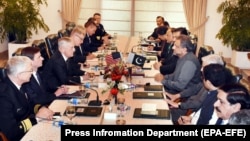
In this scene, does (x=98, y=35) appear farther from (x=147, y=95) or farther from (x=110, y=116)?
(x=110, y=116)

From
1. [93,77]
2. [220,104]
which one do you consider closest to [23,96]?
[93,77]

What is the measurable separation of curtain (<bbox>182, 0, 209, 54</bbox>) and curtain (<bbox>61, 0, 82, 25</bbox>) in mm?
2770

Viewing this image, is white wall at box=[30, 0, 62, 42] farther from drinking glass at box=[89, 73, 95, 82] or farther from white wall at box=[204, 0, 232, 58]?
drinking glass at box=[89, 73, 95, 82]

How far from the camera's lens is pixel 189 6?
397 inches

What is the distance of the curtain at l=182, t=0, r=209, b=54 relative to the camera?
33.0 ft

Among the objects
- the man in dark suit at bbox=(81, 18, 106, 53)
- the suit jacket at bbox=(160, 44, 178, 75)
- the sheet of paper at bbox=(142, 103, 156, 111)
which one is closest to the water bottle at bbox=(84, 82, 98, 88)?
the sheet of paper at bbox=(142, 103, 156, 111)

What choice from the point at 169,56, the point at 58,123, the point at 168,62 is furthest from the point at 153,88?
the point at 169,56

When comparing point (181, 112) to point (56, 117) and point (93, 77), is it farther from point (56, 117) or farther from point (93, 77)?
point (56, 117)

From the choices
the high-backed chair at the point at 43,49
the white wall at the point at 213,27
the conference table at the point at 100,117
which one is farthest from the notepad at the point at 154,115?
the white wall at the point at 213,27

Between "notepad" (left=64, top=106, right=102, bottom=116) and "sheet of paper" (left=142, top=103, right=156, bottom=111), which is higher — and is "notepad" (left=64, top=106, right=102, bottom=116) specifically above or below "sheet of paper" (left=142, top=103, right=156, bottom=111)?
below

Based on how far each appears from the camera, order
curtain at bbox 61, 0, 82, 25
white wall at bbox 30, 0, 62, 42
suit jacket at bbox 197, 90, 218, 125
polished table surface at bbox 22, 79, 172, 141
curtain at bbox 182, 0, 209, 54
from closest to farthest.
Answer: polished table surface at bbox 22, 79, 172, 141 → suit jacket at bbox 197, 90, 218, 125 → curtain at bbox 182, 0, 209, 54 → curtain at bbox 61, 0, 82, 25 → white wall at bbox 30, 0, 62, 42

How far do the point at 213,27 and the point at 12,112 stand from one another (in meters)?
7.90

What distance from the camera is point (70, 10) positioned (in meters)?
10.3

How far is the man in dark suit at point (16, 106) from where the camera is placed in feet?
9.84
